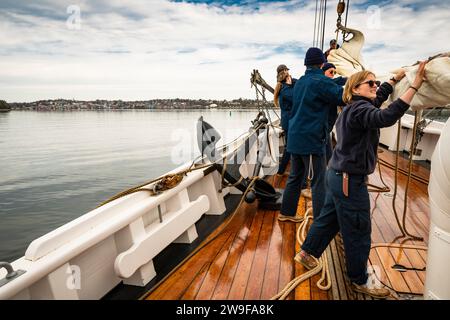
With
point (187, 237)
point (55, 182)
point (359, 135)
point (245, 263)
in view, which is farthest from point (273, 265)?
point (55, 182)

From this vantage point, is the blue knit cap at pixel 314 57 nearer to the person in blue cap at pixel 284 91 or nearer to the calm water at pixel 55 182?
the person in blue cap at pixel 284 91

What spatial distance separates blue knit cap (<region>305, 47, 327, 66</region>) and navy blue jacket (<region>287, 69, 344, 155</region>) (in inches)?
2.4

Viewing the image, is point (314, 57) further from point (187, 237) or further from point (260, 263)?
point (187, 237)

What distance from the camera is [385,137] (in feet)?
22.6

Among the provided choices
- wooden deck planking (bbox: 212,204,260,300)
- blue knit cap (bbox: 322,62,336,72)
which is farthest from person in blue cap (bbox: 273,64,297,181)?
wooden deck planking (bbox: 212,204,260,300)

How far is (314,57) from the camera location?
7.41 ft

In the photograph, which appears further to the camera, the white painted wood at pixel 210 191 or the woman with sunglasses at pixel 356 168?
the white painted wood at pixel 210 191

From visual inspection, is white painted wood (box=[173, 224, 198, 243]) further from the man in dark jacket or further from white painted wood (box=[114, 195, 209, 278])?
the man in dark jacket

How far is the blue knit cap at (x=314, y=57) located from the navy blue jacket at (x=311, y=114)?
60 millimetres

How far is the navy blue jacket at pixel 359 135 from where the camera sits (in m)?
1.45

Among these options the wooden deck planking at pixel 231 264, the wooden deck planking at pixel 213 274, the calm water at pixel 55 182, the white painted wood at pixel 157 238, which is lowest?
the calm water at pixel 55 182

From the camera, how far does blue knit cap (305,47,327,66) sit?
226cm

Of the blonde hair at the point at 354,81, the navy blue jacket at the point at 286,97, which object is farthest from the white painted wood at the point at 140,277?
the navy blue jacket at the point at 286,97
